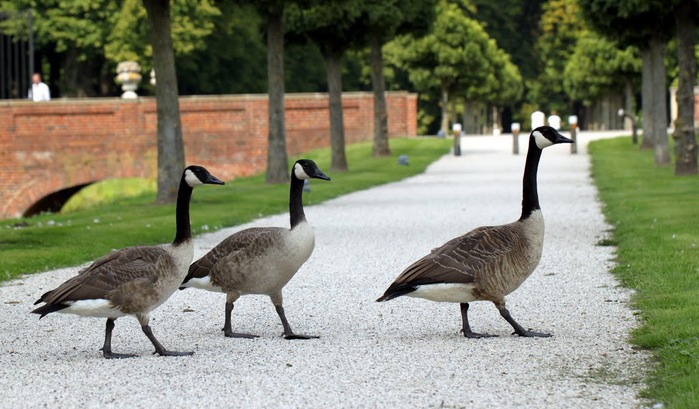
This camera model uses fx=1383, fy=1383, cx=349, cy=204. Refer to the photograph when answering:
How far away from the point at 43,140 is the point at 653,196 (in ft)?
113

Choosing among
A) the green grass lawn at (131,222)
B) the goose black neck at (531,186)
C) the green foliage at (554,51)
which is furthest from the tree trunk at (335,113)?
the green foliage at (554,51)

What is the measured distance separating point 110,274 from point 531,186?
3485mm

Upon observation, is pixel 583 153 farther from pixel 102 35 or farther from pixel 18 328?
pixel 18 328

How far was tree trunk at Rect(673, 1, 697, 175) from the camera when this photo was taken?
99.9 feet

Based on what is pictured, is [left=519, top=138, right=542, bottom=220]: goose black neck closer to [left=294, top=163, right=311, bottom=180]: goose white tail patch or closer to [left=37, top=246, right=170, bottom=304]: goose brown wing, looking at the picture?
[left=294, top=163, right=311, bottom=180]: goose white tail patch

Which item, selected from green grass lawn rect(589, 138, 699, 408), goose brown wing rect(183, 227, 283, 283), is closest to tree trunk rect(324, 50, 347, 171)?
green grass lawn rect(589, 138, 699, 408)

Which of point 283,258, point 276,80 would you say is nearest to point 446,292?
point 283,258

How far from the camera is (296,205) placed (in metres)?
10.9

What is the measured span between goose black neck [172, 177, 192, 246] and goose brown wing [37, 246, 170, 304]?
0.55 ft

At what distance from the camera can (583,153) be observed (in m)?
50.2

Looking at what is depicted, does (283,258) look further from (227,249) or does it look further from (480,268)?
(480,268)

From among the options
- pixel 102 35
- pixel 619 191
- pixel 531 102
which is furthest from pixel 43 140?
pixel 531 102

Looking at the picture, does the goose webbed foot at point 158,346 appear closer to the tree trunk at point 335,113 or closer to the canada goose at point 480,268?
the canada goose at point 480,268

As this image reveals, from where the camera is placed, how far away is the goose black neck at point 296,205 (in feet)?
35.7
